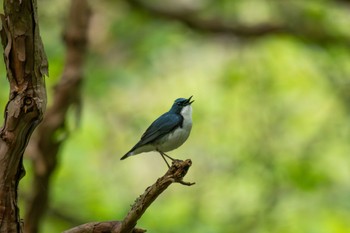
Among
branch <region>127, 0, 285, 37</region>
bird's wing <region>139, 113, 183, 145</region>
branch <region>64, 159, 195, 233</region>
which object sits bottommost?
branch <region>64, 159, 195, 233</region>

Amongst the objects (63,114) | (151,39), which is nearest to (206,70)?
(151,39)

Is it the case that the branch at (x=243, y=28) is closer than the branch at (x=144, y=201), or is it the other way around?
the branch at (x=144, y=201)

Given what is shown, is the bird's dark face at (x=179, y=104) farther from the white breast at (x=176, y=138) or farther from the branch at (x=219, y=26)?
the branch at (x=219, y=26)

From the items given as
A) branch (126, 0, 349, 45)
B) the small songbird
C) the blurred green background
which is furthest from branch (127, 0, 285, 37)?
the small songbird

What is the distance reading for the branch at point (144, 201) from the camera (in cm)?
242

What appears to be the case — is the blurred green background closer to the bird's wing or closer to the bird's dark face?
the bird's dark face

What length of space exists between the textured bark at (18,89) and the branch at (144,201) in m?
0.31

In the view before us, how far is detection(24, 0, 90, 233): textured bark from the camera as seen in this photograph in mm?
4523

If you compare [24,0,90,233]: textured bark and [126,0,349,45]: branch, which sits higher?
[126,0,349,45]: branch

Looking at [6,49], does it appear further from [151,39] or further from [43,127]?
[151,39]

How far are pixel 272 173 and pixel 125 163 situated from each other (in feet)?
8.27

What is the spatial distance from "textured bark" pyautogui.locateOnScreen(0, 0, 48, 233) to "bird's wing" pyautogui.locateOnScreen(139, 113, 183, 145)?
0.83 meters

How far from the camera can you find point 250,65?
8.76 meters

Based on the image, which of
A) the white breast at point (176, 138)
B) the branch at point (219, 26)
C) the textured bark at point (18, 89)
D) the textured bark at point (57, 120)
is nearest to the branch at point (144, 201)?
the textured bark at point (18, 89)
